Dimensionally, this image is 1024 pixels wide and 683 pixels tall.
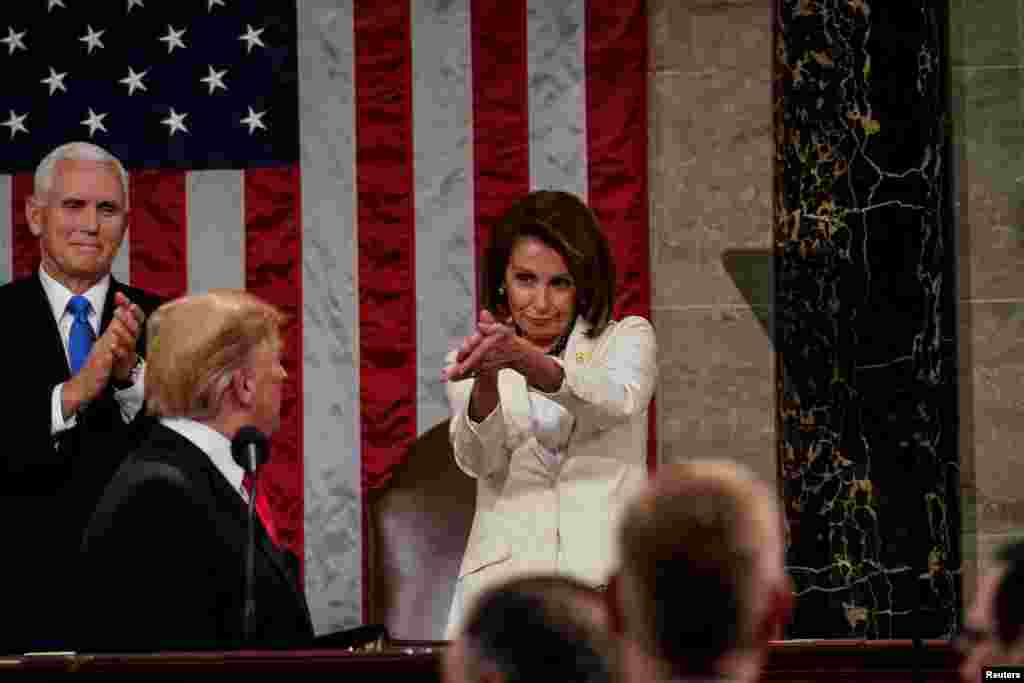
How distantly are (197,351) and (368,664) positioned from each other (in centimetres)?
63

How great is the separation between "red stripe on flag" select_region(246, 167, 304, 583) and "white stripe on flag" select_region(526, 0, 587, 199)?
85cm

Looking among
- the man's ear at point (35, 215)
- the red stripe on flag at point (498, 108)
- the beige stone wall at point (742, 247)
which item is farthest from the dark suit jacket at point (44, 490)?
the beige stone wall at point (742, 247)

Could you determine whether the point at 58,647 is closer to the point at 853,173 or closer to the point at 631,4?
the point at 853,173

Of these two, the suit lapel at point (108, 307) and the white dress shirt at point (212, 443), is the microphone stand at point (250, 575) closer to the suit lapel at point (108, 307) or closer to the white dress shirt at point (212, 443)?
the white dress shirt at point (212, 443)

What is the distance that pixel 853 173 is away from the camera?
5.04m

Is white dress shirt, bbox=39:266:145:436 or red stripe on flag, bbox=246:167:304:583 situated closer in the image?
white dress shirt, bbox=39:266:145:436

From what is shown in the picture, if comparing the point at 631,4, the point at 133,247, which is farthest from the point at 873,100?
the point at 133,247

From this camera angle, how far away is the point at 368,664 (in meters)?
3.07

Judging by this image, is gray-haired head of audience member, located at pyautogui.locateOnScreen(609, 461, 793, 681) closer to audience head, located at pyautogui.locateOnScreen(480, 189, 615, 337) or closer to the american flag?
audience head, located at pyautogui.locateOnScreen(480, 189, 615, 337)

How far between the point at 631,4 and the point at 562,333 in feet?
7.37

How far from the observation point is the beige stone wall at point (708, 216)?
20.1 feet

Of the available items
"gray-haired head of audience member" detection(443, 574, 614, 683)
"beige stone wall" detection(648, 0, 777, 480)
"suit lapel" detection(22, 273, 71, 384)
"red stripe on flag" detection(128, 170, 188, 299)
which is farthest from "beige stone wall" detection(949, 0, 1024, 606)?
"gray-haired head of audience member" detection(443, 574, 614, 683)

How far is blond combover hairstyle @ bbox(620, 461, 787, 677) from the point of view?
63.1 inches

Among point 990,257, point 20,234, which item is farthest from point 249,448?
point 990,257
